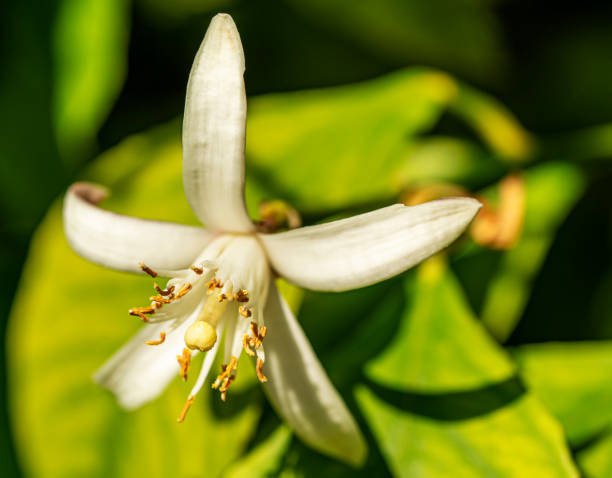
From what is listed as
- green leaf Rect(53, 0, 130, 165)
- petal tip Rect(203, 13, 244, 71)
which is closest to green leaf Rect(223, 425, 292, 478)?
petal tip Rect(203, 13, 244, 71)

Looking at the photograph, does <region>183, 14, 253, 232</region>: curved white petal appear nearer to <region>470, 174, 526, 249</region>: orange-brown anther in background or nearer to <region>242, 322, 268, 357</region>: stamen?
<region>242, 322, 268, 357</region>: stamen

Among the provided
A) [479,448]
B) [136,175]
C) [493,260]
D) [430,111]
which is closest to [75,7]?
[136,175]

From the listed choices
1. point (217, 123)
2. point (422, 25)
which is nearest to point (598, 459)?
point (217, 123)

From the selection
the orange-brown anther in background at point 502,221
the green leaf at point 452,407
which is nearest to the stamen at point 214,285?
the green leaf at point 452,407

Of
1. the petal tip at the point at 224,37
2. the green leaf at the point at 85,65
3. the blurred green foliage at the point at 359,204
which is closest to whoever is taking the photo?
the petal tip at the point at 224,37

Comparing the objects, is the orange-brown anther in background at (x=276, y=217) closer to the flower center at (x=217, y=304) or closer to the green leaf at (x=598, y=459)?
the flower center at (x=217, y=304)

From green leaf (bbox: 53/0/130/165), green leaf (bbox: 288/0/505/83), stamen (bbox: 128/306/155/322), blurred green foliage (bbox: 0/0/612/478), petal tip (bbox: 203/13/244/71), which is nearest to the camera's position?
petal tip (bbox: 203/13/244/71)

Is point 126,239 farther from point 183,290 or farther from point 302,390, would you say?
point 302,390
